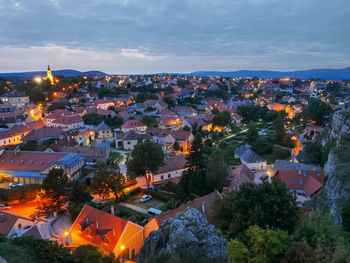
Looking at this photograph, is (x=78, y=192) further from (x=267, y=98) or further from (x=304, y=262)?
(x=267, y=98)

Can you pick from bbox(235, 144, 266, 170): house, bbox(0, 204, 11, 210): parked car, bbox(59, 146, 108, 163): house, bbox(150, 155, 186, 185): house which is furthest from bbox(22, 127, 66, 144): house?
bbox(235, 144, 266, 170): house

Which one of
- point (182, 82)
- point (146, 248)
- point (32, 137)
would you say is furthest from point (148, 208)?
point (182, 82)

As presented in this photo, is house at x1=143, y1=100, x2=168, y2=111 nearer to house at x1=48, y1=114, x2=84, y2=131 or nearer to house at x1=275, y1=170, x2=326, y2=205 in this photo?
house at x1=48, y1=114, x2=84, y2=131

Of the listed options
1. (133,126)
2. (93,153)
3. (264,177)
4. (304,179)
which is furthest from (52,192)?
(133,126)

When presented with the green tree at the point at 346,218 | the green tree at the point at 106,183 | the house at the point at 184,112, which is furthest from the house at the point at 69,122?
the green tree at the point at 346,218

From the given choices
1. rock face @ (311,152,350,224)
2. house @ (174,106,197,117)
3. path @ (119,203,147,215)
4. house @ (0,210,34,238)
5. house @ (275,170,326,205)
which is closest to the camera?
rock face @ (311,152,350,224)

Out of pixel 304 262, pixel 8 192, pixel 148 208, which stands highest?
pixel 304 262
